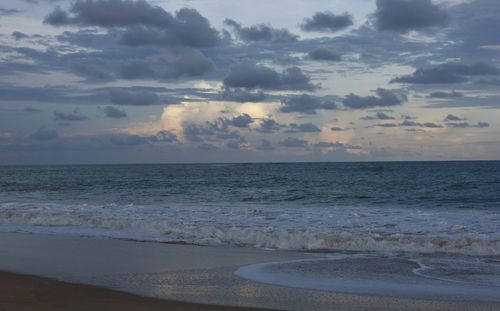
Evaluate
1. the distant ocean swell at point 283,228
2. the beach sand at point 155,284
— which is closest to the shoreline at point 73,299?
the beach sand at point 155,284

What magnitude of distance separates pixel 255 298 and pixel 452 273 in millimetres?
4847

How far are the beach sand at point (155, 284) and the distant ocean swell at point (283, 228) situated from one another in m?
2.08

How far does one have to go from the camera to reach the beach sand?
28.5ft

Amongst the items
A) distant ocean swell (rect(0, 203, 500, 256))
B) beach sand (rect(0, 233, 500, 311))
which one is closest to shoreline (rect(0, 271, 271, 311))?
A: beach sand (rect(0, 233, 500, 311))

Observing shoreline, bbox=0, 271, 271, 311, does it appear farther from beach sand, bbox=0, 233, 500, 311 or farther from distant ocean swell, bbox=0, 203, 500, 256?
distant ocean swell, bbox=0, 203, 500, 256

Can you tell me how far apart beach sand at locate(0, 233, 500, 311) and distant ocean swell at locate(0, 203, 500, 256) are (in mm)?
2081

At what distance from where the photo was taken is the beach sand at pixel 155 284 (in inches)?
341

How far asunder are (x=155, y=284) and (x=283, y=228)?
882 cm

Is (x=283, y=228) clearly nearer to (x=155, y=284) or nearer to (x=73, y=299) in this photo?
(x=155, y=284)

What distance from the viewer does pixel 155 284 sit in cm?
1013

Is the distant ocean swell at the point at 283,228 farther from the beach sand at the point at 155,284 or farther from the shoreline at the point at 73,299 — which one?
the shoreline at the point at 73,299

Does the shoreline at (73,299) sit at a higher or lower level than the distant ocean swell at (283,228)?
higher

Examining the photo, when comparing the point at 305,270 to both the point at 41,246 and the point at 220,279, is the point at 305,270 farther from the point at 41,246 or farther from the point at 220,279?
the point at 41,246

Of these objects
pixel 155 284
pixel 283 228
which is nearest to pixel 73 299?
pixel 155 284
